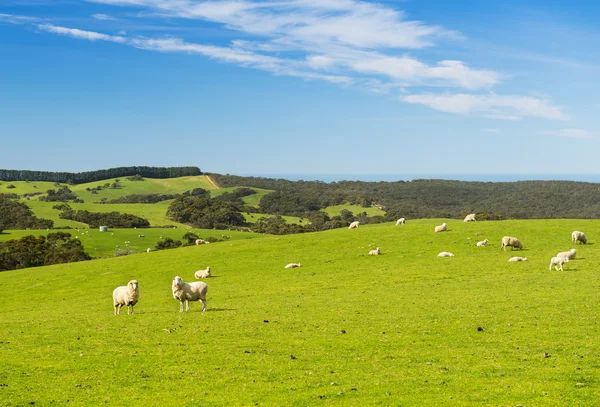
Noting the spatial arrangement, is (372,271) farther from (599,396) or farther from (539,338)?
(599,396)

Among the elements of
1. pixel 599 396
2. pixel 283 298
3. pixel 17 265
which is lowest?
pixel 17 265

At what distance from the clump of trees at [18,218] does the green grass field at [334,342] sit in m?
103

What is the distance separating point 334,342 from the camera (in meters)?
19.8

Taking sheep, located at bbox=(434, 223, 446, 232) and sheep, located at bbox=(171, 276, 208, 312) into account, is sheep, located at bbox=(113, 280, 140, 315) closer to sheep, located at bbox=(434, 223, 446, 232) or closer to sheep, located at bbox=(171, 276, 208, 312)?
sheep, located at bbox=(171, 276, 208, 312)

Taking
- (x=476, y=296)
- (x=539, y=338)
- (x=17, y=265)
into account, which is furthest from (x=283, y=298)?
(x=17, y=265)

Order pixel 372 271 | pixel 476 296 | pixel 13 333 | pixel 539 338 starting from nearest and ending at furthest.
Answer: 1. pixel 539 338
2. pixel 13 333
3. pixel 476 296
4. pixel 372 271

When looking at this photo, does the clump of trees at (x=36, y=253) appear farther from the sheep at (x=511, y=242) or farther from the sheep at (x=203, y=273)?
the sheep at (x=511, y=242)

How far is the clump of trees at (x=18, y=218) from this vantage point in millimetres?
138500

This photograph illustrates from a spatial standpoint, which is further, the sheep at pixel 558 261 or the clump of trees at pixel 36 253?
the clump of trees at pixel 36 253

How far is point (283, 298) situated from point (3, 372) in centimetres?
1853

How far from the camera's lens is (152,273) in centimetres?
5103

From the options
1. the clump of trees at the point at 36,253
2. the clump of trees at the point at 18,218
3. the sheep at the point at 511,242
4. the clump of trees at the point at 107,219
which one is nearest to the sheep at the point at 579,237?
the sheep at the point at 511,242

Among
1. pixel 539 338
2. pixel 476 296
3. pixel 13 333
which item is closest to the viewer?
pixel 539 338

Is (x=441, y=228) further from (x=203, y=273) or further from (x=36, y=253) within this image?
(x=36, y=253)
